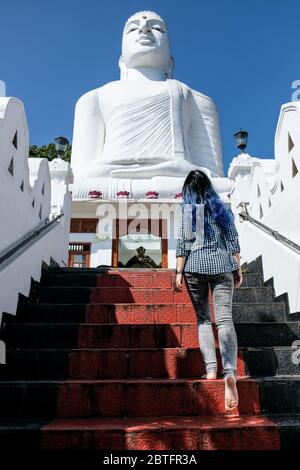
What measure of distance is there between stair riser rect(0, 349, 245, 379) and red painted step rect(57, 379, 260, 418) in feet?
1.09

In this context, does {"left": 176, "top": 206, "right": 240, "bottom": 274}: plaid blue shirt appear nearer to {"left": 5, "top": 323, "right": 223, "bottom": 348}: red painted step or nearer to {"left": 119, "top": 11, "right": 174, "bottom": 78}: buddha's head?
{"left": 5, "top": 323, "right": 223, "bottom": 348}: red painted step

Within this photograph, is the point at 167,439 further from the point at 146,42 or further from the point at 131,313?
the point at 146,42

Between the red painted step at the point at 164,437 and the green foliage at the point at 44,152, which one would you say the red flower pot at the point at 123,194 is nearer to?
the red painted step at the point at 164,437

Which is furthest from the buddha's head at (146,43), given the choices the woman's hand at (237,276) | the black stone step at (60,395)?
the black stone step at (60,395)

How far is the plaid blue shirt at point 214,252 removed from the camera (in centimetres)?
250

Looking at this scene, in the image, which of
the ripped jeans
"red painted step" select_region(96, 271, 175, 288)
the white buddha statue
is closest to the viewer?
the ripped jeans

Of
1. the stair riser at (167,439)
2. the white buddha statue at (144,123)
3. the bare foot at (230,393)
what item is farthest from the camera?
the white buddha statue at (144,123)

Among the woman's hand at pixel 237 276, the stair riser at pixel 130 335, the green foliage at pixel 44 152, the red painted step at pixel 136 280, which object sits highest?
the green foliage at pixel 44 152

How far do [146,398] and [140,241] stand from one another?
26.1 ft

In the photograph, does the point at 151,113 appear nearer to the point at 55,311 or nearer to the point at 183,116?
the point at 183,116

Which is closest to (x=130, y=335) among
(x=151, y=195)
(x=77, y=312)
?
(x=77, y=312)

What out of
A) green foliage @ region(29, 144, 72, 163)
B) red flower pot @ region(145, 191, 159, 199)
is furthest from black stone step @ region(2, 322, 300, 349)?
green foliage @ region(29, 144, 72, 163)

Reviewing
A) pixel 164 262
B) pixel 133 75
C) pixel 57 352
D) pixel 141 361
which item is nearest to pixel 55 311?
pixel 57 352

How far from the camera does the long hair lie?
266 cm
